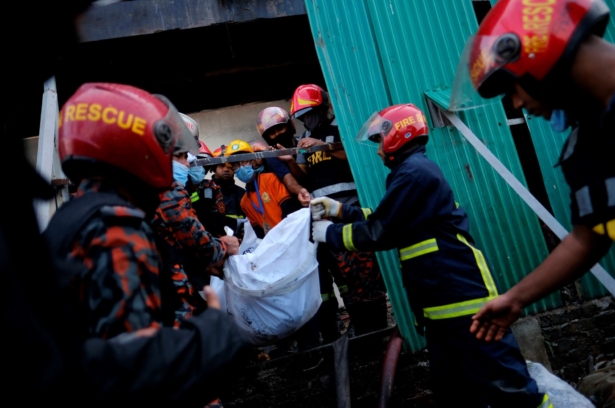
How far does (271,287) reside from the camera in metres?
3.09

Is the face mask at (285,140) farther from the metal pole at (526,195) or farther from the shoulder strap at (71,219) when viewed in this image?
the shoulder strap at (71,219)

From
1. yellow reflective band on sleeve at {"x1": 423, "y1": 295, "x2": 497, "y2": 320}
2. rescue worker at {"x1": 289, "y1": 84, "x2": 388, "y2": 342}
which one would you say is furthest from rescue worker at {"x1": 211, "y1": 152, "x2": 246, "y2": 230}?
yellow reflective band on sleeve at {"x1": 423, "y1": 295, "x2": 497, "y2": 320}

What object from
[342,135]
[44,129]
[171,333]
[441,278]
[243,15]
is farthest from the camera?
[243,15]

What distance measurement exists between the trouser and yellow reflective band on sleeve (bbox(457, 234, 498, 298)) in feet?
0.83

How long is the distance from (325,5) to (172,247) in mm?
2968

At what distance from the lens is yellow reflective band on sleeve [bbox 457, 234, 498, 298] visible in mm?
2969

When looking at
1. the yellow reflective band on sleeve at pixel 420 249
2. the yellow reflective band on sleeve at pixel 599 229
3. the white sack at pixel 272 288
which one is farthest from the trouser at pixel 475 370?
the yellow reflective band on sleeve at pixel 599 229

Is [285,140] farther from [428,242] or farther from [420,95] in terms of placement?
[428,242]

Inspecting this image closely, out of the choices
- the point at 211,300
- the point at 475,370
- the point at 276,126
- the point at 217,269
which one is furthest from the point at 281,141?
the point at 211,300

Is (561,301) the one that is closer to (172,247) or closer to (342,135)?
(342,135)

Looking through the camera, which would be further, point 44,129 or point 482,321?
point 44,129

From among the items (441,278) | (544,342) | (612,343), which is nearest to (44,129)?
(441,278)

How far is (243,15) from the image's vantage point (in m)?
5.26

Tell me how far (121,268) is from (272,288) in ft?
5.95
